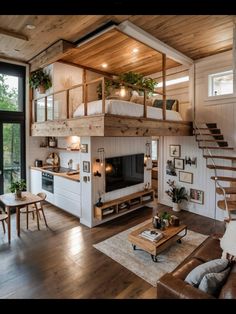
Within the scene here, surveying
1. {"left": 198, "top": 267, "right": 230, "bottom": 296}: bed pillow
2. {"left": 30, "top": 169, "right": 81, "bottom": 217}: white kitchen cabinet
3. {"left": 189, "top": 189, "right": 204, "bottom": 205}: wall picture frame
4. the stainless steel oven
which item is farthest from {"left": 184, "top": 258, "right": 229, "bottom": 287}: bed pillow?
the stainless steel oven

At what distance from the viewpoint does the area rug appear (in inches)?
123

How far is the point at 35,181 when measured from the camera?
6348mm

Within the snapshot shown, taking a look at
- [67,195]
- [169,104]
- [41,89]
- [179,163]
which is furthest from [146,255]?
[41,89]

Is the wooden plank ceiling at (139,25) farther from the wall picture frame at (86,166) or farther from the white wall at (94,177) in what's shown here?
the wall picture frame at (86,166)

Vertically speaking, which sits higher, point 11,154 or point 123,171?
point 11,154

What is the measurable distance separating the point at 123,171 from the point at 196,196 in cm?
213

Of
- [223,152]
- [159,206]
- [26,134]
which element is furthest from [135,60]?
[159,206]

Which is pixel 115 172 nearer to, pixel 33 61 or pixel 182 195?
pixel 182 195

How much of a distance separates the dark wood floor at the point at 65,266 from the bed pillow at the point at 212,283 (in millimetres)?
1046

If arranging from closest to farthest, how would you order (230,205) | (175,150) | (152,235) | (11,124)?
(152,235) < (230,205) < (11,124) < (175,150)

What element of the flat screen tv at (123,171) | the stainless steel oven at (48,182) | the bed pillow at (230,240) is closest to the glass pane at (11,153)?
the stainless steel oven at (48,182)

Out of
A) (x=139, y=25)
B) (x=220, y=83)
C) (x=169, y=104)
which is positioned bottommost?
(x=169, y=104)

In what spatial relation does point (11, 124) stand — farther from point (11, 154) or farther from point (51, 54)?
point (51, 54)

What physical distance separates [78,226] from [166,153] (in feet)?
11.0
